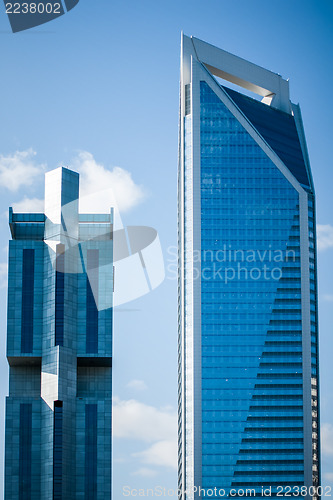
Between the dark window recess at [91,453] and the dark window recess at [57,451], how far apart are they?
16.5 feet

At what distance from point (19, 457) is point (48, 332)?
74.0ft

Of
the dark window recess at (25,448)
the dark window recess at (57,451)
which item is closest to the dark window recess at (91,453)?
the dark window recess at (57,451)

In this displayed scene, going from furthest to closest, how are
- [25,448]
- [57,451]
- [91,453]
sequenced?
1. [25,448]
2. [91,453]
3. [57,451]

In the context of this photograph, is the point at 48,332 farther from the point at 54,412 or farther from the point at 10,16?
the point at 10,16

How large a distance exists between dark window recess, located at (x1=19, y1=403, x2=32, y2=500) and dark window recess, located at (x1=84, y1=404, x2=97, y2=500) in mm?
10175

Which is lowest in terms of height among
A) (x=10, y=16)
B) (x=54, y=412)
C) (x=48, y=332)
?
(x=54, y=412)

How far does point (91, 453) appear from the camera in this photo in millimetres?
194500

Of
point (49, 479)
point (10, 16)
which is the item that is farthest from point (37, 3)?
point (49, 479)

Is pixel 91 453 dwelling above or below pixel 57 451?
below

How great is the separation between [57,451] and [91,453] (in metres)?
6.41

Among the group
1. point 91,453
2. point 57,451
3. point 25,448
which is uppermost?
point 25,448

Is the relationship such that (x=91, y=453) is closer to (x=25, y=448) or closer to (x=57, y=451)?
(x=57, y=451)

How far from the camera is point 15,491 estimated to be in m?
193

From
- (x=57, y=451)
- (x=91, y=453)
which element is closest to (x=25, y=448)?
(x=57, y=451)
